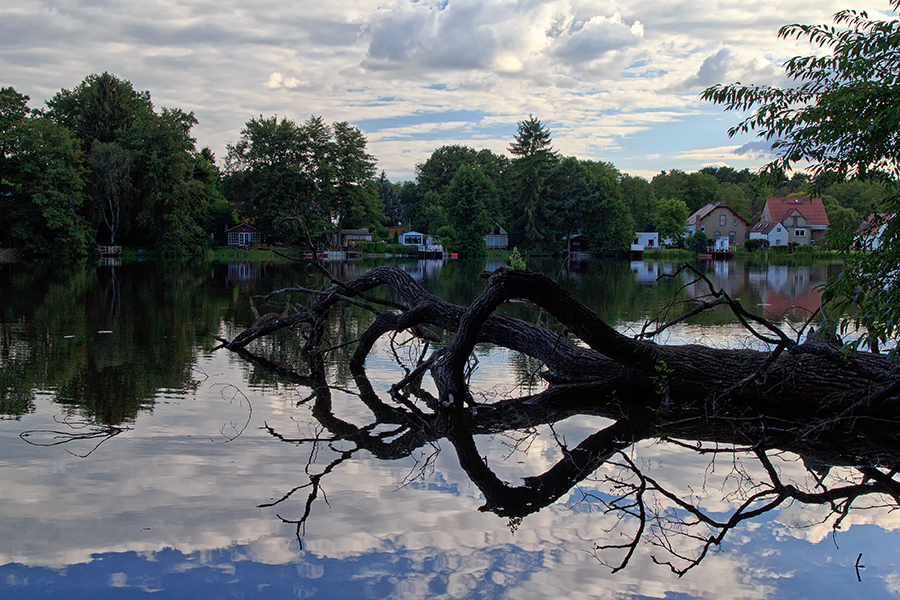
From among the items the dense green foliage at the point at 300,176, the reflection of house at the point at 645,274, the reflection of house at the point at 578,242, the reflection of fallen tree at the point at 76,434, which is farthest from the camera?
the reflection of house at the point at 578,242

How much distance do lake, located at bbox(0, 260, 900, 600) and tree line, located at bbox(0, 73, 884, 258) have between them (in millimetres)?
47653

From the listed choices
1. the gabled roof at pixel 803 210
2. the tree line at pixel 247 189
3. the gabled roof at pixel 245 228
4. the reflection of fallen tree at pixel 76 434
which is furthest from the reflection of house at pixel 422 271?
the gabled roof at pixel 803 210

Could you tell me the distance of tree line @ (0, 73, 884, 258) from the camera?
53.3m

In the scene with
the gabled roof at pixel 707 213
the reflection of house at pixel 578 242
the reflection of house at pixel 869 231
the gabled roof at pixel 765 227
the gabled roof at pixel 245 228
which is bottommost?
the reflection of house at pixel 869 231

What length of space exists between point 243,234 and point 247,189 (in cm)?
589

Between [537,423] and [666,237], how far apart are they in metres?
84.3

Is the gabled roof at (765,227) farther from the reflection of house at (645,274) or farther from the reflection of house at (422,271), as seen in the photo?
the reflection of house at (422,271)

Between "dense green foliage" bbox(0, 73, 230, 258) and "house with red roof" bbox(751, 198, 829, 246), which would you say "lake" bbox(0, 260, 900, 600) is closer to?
"dense green foliage" bbox(0, 73, 230, 258)

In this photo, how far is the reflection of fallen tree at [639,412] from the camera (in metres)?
5.91

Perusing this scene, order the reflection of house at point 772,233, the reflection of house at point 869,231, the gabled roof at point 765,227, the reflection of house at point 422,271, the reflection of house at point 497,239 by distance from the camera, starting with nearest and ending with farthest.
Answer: the reflection of house at point 869,231, the reflection of house at point 422,271, the reflection of house at point 772,233, the gabled roof at point 765,227, the reflection of house at point 497,239

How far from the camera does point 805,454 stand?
713 centimetres

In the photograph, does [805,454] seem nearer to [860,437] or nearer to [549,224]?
[860,437]

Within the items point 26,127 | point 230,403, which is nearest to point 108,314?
point 230,403

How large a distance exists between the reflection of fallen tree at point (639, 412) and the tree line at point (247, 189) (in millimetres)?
45033
